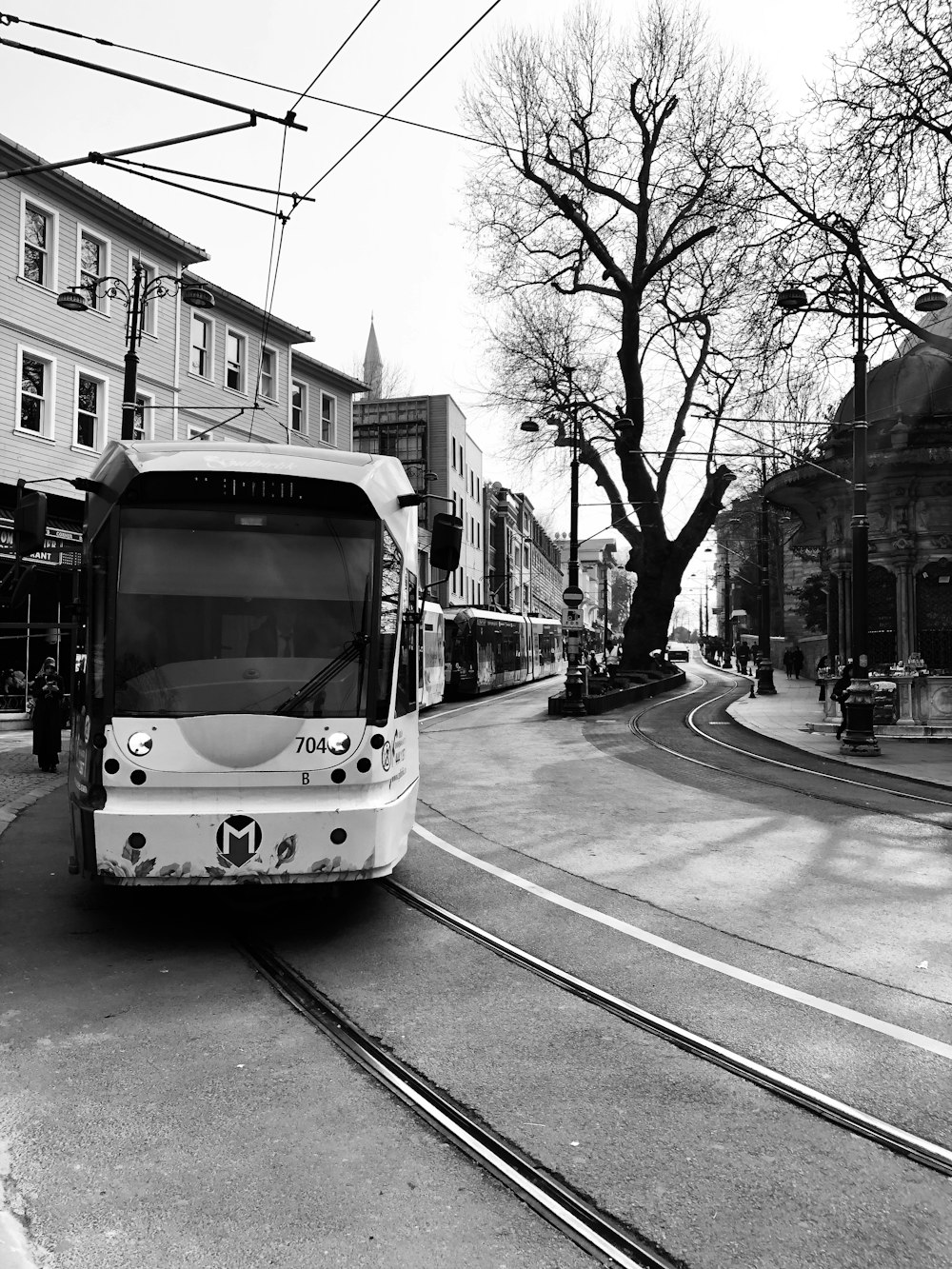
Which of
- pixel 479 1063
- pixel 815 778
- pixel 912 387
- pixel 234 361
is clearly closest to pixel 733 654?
pixel 912 387

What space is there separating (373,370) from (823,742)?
2404 inches

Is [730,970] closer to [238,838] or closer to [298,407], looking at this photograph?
[238,838]

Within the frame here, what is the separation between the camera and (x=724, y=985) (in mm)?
5480

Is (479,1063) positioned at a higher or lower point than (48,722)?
lower

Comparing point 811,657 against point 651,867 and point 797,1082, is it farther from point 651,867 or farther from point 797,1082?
point 797,1082

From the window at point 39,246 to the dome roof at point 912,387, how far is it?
70.2 feet

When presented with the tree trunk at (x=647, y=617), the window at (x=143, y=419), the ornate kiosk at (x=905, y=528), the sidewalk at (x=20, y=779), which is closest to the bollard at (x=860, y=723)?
the ornate kiosk at (x=905, y=528)

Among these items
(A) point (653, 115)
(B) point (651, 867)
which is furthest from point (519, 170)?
(B) point (651, 867)

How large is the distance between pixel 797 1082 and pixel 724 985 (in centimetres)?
127

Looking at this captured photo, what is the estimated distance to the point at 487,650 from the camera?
36.7m

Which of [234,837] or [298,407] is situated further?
Answer: [298,407]

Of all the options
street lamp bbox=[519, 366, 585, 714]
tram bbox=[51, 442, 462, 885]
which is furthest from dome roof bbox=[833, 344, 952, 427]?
tram bbox=[51, 442, 462, 885]

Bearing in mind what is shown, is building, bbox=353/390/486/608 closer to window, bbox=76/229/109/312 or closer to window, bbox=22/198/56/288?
window, bbox=76/229/109/312

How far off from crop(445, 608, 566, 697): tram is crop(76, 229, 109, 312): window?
1447 centimetres
